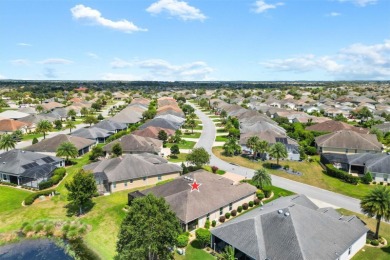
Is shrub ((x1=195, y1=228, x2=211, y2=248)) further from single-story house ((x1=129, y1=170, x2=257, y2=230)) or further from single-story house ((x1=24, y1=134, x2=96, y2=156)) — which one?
single-story house ((x1=24, y1=134, x2=96, y2=156))

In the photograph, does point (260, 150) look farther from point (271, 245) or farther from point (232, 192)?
point (271, 245)

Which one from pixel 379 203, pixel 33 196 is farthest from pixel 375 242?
pixel 33 196

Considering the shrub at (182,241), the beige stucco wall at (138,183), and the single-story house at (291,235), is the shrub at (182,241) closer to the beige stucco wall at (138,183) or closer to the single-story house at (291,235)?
the single-story house at (291,235)

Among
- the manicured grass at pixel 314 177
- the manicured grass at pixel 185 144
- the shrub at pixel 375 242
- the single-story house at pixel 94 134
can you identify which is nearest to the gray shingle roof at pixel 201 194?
the manicured grass at pixel 314 177

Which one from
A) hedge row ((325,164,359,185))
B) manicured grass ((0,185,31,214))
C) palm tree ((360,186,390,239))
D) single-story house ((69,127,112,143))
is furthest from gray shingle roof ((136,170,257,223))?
single-story house ((69,127,112,143))

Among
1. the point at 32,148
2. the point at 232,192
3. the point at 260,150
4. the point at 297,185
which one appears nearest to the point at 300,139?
the point at 260,150

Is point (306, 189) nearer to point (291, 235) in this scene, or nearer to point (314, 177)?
point (314, 177)

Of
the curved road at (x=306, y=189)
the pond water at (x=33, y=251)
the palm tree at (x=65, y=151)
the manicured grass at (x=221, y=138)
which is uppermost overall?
the palm tree at (x=65, y=151)
